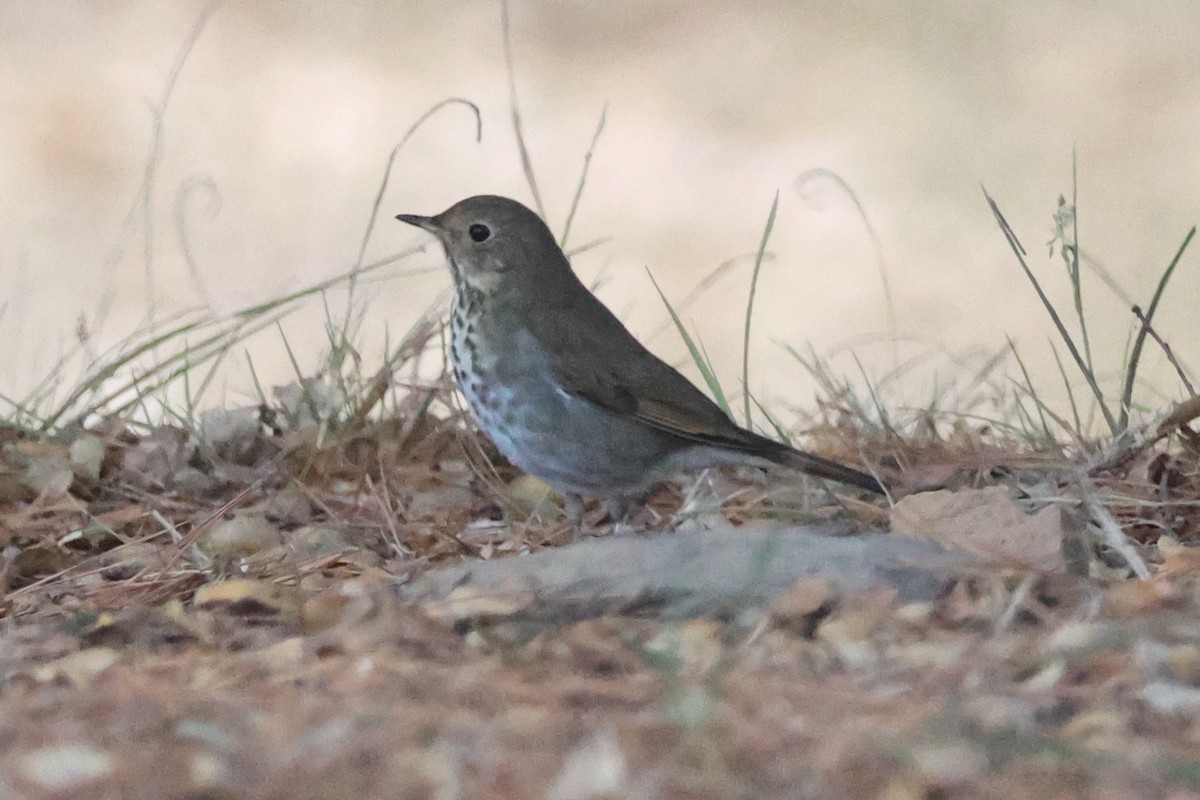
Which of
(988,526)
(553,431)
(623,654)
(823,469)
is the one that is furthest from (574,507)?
(623,654)

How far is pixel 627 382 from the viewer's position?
271cm

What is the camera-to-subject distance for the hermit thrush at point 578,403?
8.59 ft

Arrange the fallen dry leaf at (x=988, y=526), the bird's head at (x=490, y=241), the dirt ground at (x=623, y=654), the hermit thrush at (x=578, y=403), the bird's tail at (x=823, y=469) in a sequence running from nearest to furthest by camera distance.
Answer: the dirt ground at (x=623, y=654) → the fallen dry leaf at (x=988, y=526) → the bird's tail at (x=823, y=469) → the hermit thrush at (x=578, y=403) → the bird's head at (x=490, y=241)

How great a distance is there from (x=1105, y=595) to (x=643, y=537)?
60 centimetres

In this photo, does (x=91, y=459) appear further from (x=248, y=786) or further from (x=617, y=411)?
(x=248, y=786)

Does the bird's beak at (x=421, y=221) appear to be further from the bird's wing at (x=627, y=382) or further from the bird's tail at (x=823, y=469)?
the bird's tail at (x=823, y=469)

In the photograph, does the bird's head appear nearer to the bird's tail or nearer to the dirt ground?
the dirt ground

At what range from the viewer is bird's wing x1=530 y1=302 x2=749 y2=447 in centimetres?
262

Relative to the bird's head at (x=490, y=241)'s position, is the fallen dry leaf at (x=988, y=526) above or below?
below

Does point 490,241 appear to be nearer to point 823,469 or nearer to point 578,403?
point 578,403

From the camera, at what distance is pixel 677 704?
1175mm

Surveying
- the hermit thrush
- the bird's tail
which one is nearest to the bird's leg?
the hermit thrush

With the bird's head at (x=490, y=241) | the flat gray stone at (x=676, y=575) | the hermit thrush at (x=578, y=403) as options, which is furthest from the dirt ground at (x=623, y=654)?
the bird's head at (x=490, y=241)

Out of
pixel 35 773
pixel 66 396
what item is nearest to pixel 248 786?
pixel 35 773
